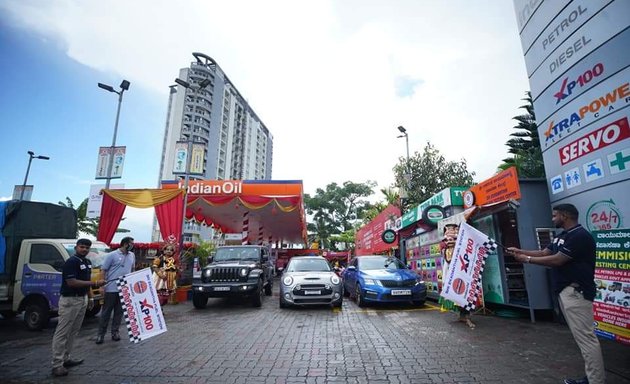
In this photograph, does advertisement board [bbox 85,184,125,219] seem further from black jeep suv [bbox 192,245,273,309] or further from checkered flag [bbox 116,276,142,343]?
checkered flag [bbox 116,276,142,343]

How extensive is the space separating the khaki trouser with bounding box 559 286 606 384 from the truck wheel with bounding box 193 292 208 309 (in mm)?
8564

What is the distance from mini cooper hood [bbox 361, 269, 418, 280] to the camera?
28.4 feet

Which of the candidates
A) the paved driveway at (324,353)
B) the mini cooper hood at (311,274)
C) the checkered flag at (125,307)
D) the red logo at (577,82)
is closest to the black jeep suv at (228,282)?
the mini cooper hood at (311,274)

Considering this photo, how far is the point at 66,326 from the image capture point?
420 cm

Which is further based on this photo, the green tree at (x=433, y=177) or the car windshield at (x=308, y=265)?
the green tree at (x=433, y=177)

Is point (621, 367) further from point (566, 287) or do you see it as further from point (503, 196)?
point (503, 196)

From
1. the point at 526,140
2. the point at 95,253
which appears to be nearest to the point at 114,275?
the point at 95,253

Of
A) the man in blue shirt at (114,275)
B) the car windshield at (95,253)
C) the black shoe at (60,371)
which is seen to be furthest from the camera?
the car windshield at (95,253)

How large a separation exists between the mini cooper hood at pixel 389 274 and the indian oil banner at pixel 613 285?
14.5ft

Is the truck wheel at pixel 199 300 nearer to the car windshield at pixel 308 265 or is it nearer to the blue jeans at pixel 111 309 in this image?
the car windshield at pixel 308 265

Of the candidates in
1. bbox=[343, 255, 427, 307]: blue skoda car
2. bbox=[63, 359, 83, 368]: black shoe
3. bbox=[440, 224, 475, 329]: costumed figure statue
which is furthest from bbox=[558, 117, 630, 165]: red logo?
bbox=[63, 359, 83, 368]: black shoe

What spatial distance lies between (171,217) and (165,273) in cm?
239

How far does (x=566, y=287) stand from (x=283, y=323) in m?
5.26

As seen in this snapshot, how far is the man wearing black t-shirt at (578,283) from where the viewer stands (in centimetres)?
314
